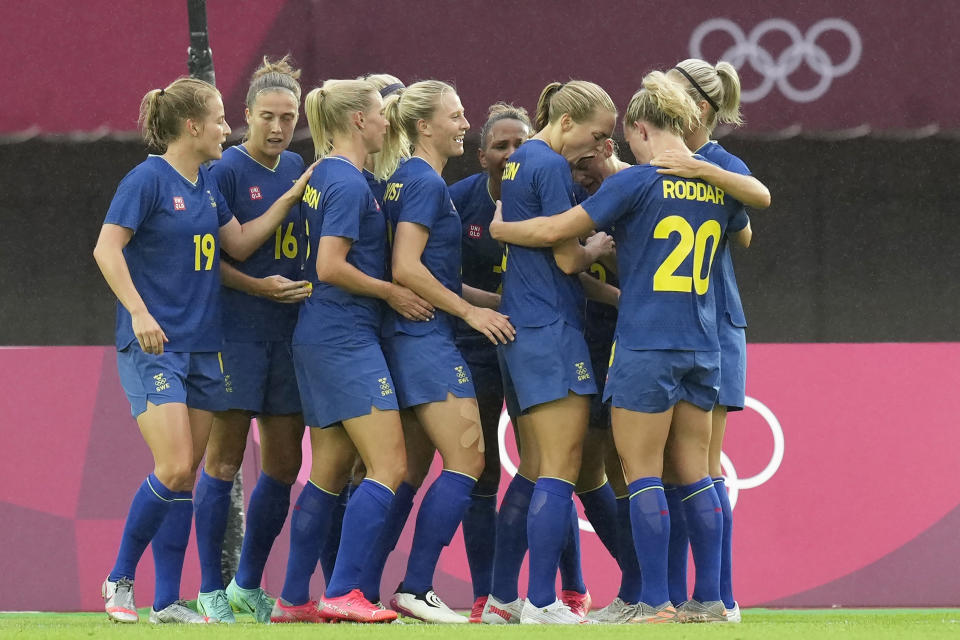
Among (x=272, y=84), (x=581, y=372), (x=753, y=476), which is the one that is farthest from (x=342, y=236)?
(x=753, y=476)

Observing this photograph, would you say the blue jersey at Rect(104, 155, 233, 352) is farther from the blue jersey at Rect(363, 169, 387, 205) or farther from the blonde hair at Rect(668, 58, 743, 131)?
the blonde hair at Rect(668, 58, 743, 131)

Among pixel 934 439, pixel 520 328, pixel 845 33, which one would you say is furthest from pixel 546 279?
pixel 845 33

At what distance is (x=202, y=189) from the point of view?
5.87 metres

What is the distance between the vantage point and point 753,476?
7.71m

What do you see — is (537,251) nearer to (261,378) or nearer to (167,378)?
(261,378)

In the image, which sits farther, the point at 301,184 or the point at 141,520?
the point at 301,184

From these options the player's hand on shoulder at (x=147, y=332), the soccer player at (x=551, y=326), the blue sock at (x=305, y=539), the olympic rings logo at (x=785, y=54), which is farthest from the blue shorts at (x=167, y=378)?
the olympic rings logo at (x=785, y=54)

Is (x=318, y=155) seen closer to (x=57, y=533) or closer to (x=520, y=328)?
(x=520, y=328)

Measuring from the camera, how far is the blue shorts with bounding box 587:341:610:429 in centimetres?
605

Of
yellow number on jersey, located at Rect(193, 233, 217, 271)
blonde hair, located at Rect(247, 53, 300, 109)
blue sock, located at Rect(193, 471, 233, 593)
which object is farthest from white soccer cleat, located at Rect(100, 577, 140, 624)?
blonde hair, located at Rect(247, 53, 300, 109)

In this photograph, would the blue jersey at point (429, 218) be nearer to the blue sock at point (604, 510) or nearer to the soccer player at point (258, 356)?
the soccer player at point (258, 356)

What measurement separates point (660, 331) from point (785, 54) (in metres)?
5.17

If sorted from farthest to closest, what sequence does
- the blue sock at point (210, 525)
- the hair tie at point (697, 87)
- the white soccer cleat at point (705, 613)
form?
1. the blue sock at point (210, 525)
2. the hair tie at point (697, 87)
3. the white soccer cleat at point (705, 613)

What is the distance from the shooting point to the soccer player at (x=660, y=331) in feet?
17.8
